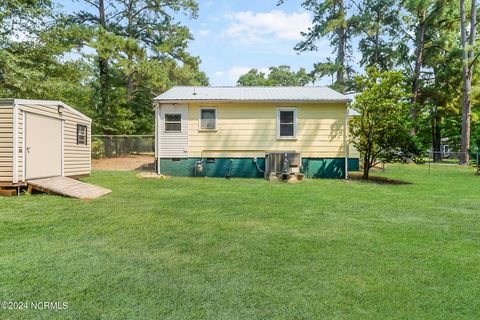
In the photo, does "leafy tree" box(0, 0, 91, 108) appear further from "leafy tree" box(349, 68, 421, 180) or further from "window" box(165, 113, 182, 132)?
"leafy tree" box(349, 68, 421, 180)

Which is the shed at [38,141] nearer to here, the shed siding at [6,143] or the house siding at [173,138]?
the shed siding at [6,143]

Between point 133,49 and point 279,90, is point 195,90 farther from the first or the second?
point 133,49

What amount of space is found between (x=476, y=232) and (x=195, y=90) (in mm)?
11483

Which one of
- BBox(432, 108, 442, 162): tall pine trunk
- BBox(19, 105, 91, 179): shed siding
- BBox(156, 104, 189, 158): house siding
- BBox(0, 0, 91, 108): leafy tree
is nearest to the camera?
BBox(19, 105, 91, 179): shed siding

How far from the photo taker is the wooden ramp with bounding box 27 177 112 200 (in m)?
7.67

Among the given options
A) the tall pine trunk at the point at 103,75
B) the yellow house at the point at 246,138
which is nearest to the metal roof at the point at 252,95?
the yellow house at the point at 246,138

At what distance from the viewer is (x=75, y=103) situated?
2120 cm

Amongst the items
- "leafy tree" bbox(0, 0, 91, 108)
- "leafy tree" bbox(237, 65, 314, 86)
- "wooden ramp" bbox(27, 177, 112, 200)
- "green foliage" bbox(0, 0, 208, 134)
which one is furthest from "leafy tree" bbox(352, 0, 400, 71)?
"leafy tree" bbox(237, 65, 314, 86)

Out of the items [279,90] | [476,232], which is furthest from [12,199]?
[279,90]

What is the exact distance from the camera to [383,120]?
11.6m

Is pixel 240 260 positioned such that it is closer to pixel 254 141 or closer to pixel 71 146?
pixel 71 146

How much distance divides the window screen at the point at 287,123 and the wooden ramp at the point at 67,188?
705cm

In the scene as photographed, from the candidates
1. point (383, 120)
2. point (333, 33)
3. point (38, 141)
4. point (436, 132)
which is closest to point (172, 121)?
point (38, 141)

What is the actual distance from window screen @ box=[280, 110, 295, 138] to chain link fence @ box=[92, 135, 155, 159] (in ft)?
27.1
